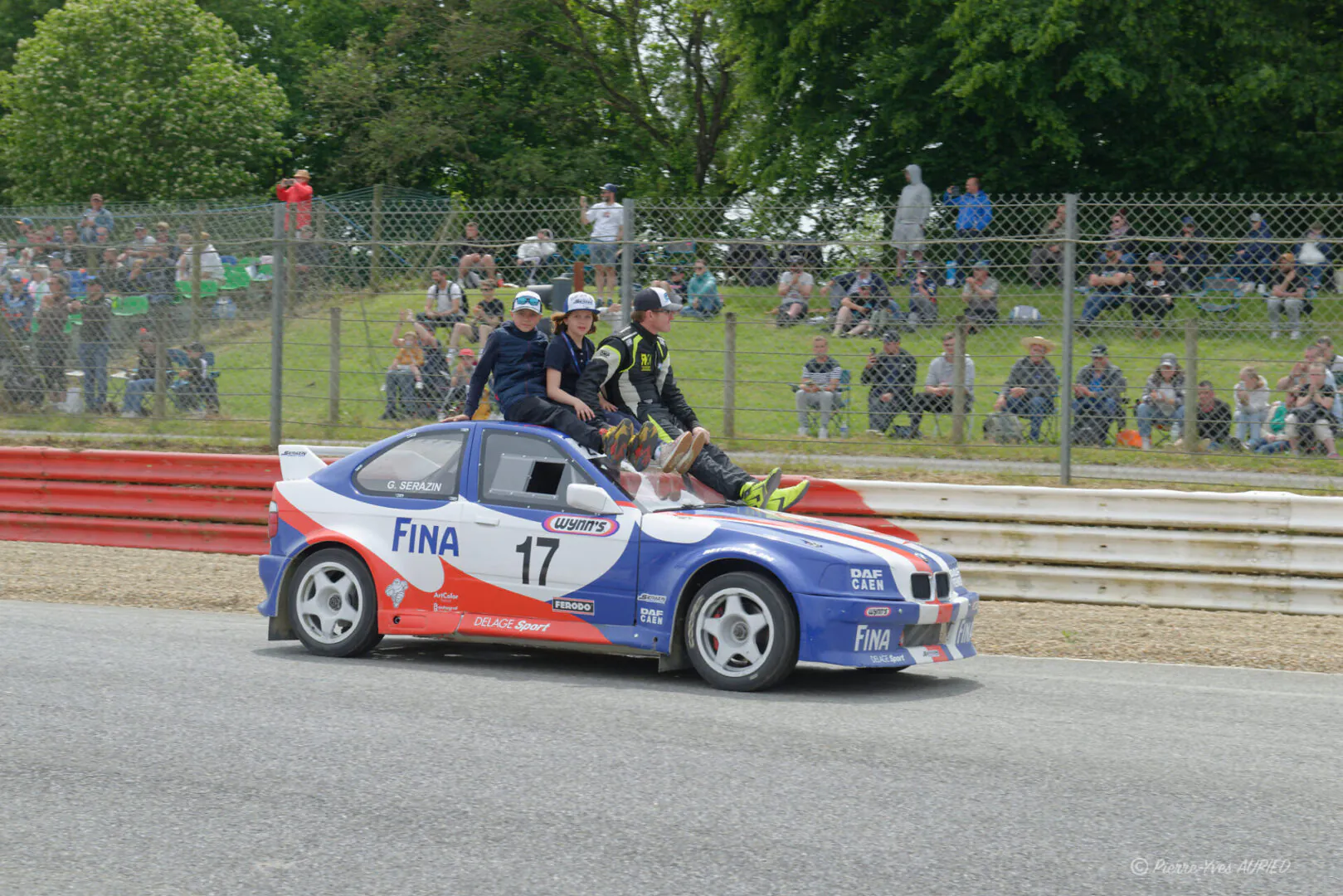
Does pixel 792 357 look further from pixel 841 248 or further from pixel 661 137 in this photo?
pixel 661 137

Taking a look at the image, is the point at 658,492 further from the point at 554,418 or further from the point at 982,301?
the point at 982,301

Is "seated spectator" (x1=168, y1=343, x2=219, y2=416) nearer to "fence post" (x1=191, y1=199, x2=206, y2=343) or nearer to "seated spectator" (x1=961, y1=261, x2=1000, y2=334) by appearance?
"fence post" (x1=191, y1=199, x2=206, y2=343)

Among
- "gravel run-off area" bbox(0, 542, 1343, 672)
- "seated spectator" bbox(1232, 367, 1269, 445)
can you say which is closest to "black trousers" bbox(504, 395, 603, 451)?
"gravel run-off area" bbox(0, 542, 1343, 672)

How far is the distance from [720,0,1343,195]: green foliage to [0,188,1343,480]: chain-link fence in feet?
47.1

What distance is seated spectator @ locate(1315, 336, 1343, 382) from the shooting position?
10680 millimetres

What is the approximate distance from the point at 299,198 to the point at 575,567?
14.1m

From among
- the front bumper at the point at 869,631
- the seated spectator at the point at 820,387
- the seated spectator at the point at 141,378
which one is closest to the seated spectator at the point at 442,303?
the seated spectator at the point at 820,387

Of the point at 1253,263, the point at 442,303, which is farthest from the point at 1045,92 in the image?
the point at 442,303

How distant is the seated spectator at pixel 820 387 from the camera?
11.8 meters

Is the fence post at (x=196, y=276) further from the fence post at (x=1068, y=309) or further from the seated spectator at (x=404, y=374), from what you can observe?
the fence post at (x=1068, y=309)

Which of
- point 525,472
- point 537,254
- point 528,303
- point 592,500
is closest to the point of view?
point 592,500

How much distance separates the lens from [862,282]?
1159 centimetres

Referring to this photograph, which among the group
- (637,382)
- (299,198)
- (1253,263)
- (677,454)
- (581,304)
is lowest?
(677,454)

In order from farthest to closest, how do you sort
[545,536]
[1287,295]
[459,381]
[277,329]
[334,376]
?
1. [277,329]
2. [334,376]
3. [459,381]
4. [1287,295]
5. [545,536]
